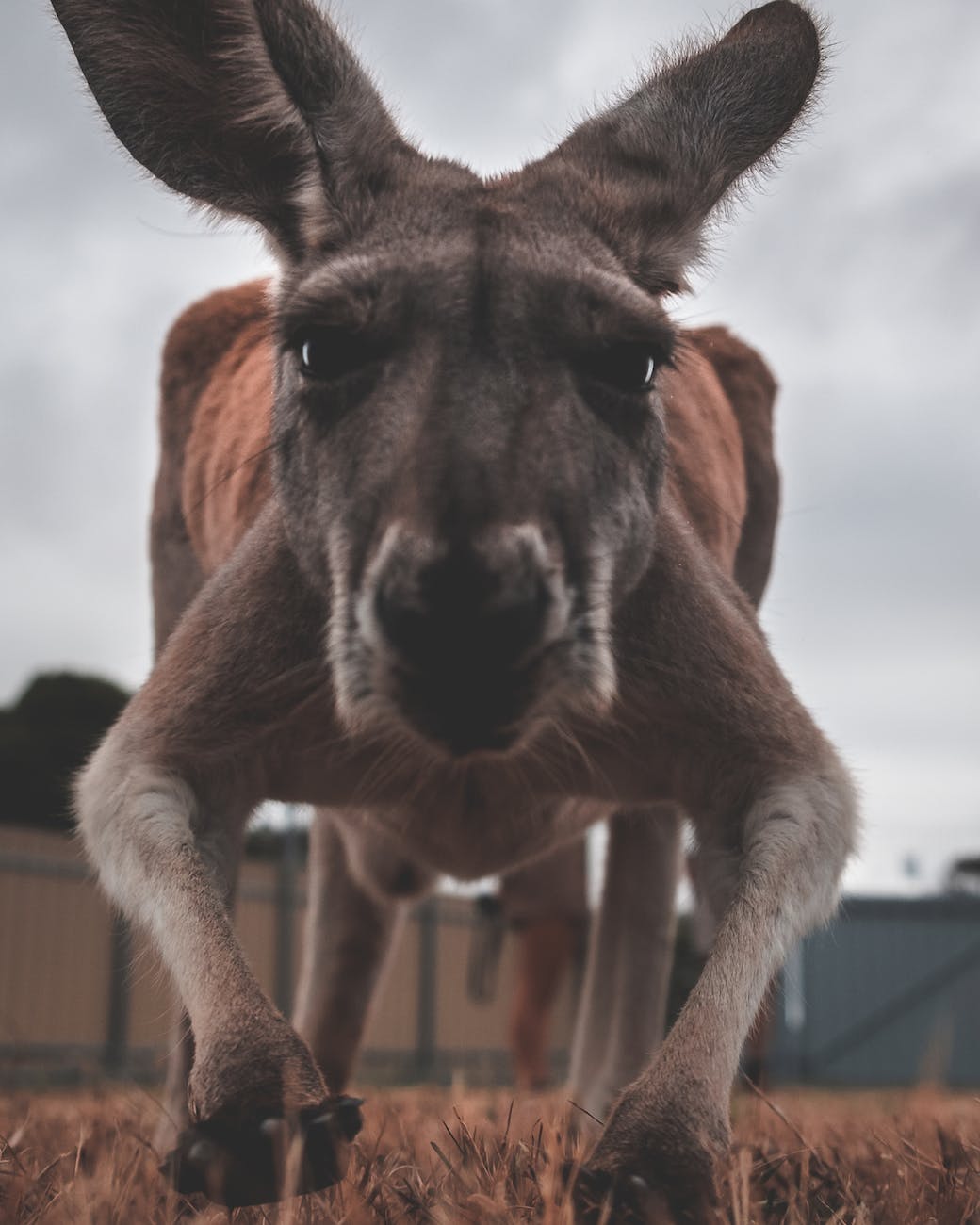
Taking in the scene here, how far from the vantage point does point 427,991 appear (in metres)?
14.1

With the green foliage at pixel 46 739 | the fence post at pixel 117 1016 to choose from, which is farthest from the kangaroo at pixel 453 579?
the green foliage at pixel 46 739

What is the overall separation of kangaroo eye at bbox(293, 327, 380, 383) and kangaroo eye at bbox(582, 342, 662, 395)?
36 centimetres

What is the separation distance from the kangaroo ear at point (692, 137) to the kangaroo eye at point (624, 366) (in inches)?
13.1

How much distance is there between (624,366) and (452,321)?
1.10 ft

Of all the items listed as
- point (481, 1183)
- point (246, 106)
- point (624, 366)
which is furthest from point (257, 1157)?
point (246, 106)

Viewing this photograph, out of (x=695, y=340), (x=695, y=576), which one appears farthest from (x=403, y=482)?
(x=695, y=340)

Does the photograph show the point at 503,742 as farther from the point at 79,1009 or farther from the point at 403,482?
the point at 79,1009

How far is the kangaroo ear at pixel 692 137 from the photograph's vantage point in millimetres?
2717

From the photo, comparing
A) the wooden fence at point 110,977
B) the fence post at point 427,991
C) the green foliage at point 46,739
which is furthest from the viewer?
the fence post at point 427,991

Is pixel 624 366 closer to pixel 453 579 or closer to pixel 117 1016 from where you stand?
pixel 453 579

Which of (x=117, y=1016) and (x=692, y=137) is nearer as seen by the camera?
(x=692, y=137)

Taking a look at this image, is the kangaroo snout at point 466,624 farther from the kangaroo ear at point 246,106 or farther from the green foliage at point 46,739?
the green foliage at point 46,739

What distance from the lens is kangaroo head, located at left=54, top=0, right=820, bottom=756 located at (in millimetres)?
1880

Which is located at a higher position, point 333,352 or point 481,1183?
point 333,352
